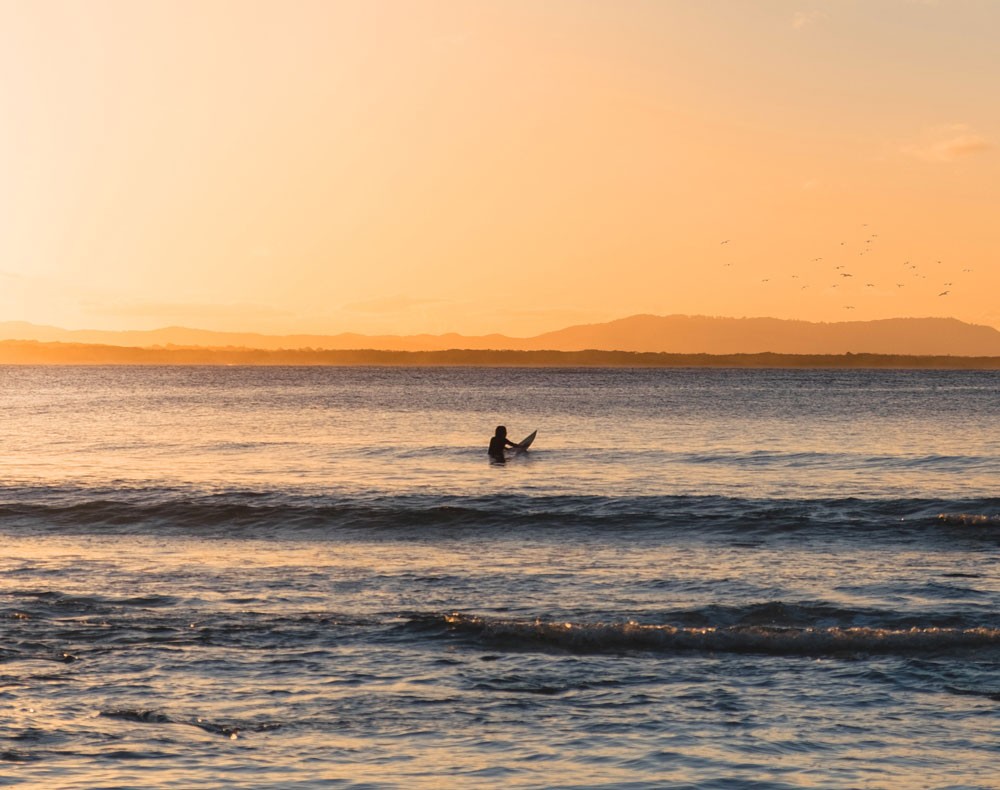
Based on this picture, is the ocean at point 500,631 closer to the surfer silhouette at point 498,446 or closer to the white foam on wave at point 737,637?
the white foam on wave at point 737,637

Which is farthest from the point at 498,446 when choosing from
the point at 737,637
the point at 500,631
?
the point at 737,637

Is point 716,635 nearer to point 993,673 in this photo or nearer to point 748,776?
point 993,673

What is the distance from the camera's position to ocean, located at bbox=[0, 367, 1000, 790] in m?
10.6

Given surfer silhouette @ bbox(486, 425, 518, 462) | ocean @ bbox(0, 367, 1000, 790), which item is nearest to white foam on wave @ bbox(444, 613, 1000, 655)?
ocean @ bbox(0, 367, 1000, 790)

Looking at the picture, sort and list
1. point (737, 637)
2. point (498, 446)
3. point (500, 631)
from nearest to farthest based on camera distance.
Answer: point (737, 637)
point (500, 631)
point (498, 446)

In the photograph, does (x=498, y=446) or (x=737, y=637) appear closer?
(x=737, y=637)

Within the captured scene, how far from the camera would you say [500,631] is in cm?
1544

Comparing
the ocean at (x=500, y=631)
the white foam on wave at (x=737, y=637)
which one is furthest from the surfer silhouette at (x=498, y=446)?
the white foam on wave at (x=737, y=637)

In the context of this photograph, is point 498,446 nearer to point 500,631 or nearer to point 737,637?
point 500,631

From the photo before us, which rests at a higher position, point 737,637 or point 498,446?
point 498,446

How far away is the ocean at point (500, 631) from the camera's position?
10633 mm

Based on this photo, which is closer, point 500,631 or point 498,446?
point 500,631

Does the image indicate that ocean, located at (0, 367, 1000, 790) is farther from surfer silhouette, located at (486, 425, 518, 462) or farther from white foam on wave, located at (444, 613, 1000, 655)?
surfer silhouette, located at (486, 425, 518, 462)

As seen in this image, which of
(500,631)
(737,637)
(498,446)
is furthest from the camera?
(498,446)
